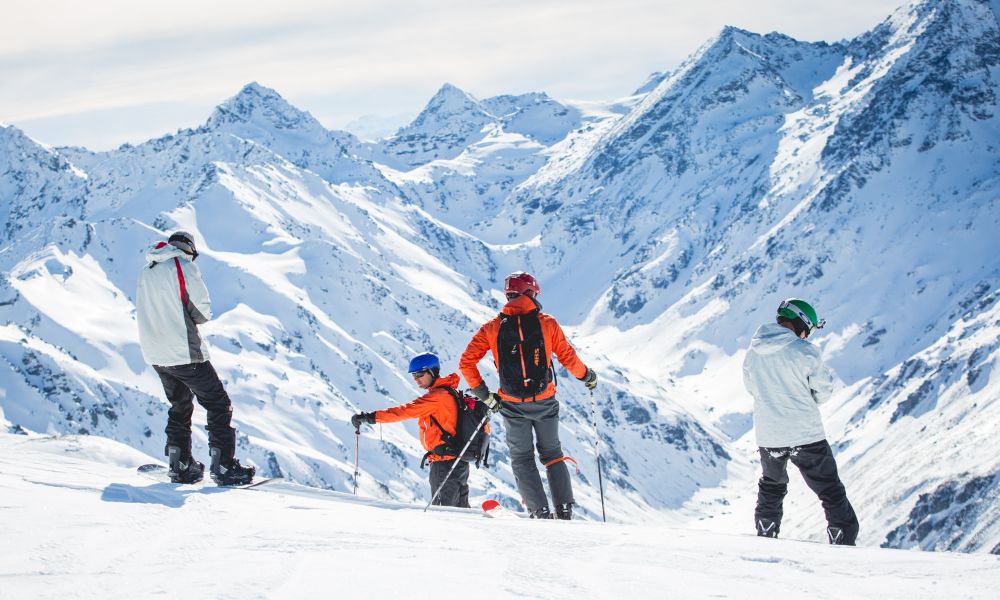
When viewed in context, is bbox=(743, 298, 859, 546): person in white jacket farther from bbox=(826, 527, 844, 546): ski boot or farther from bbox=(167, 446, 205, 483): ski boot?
bbox=(167, 446, 205, 483): ski boot

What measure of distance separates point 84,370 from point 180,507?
143 meters

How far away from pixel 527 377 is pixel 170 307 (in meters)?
4.66

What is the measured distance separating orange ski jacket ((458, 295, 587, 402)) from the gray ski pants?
→ 0.19 metres

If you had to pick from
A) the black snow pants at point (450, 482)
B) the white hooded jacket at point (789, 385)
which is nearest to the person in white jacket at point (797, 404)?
the white hooded jacket at point (789, 385)

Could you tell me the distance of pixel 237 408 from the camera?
145125 millimetres

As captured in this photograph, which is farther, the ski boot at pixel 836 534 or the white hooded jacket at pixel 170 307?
the white hooded jacket at pixel 170 307

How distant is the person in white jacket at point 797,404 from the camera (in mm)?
9688

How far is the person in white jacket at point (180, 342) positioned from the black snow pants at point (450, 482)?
291 cm

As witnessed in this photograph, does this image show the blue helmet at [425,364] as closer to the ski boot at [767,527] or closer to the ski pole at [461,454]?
the ski pole at [461,454]

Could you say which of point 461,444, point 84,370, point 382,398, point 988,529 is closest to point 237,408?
point 84,370

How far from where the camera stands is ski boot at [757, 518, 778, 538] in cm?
1023

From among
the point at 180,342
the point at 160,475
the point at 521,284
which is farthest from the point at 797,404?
the point at 160,475

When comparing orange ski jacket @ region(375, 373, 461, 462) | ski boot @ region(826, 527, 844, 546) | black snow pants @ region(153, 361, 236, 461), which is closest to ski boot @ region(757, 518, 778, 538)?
ski boot @ region(826, 527, 844, 546)

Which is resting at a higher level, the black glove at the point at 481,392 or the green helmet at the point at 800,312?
the green helmet at the point at 800,312
